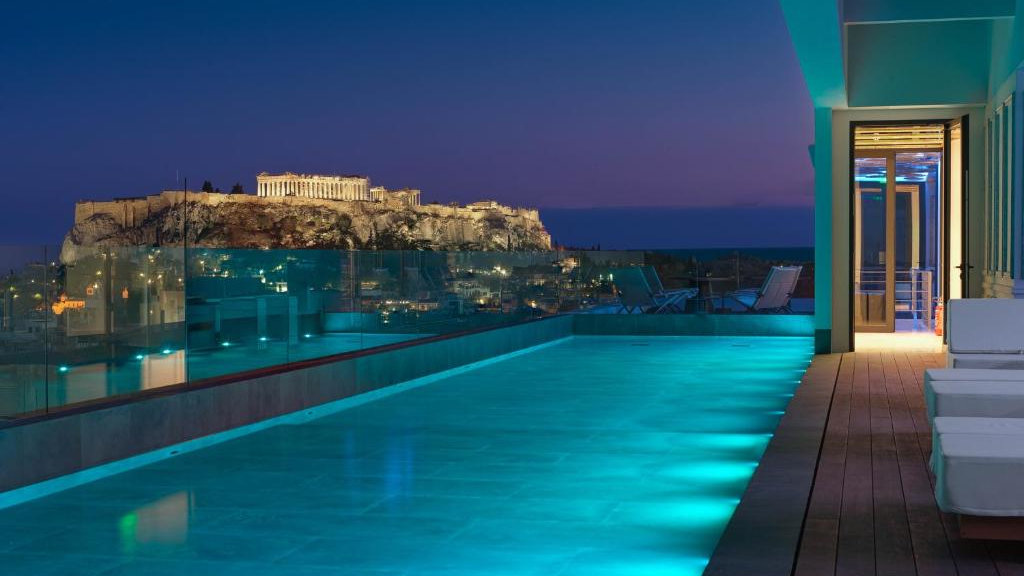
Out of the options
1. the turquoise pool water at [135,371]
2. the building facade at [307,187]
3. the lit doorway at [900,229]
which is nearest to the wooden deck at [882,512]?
the turquoise pool water at [135,371]

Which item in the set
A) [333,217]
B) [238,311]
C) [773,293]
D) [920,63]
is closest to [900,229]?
[773,293]

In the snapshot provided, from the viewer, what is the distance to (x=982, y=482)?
3381mm

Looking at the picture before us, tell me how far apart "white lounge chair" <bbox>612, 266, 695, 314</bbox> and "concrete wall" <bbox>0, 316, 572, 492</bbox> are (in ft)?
18.2

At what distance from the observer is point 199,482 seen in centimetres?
537

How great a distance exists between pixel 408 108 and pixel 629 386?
38083mm

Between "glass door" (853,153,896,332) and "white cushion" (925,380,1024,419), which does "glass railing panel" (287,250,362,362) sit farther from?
"glass door" (853,153,896,332)

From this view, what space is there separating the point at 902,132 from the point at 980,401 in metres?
7.31

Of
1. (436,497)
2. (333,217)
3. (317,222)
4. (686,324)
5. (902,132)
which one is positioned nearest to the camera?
(436,497)

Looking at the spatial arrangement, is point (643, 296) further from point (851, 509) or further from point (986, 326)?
point (851, 509)

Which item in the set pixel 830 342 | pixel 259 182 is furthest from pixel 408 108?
pixel 830 342

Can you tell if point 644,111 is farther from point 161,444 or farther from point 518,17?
point 161,444

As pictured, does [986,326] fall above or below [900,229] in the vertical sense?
below

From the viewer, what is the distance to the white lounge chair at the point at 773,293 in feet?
48.0

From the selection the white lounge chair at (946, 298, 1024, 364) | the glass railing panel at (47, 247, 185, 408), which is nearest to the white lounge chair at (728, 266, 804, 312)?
the white lounge chair at (946, 298, 1024, 364)
